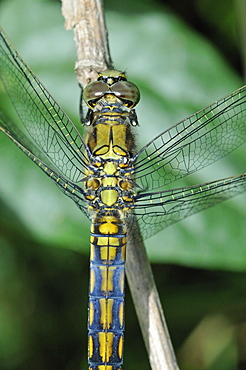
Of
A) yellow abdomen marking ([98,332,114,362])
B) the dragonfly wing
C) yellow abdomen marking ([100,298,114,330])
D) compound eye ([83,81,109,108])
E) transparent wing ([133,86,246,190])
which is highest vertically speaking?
compound eye ([83,81,109,108])

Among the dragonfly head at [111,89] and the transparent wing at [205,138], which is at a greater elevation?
the dragonfly head at [111,89]

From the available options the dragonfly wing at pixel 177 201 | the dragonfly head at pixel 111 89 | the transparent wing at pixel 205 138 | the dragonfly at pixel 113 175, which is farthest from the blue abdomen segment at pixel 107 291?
the dragonfly head at pixel 111 89

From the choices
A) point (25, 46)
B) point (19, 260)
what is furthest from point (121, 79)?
point (19, 260)

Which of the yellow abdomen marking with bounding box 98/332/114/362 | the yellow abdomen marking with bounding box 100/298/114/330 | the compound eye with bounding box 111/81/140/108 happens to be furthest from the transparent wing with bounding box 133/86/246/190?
the yellow abdomen marking with bounding box 98/332/114/362

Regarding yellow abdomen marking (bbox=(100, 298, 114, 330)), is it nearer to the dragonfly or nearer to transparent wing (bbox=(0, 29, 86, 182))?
the dragonfly

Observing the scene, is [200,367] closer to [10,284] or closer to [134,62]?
[10,284]

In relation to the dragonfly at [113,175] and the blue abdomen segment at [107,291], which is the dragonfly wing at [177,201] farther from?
the blue abdomen segment at [107,291]
